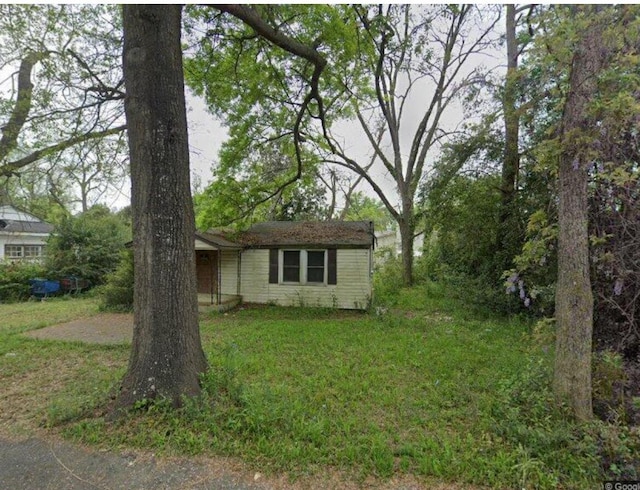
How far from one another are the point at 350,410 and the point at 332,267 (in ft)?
22.6

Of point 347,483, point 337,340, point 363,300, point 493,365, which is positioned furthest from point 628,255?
point 363,300

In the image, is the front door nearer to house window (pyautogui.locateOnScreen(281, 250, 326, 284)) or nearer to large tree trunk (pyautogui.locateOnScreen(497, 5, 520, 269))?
house window (pyautogui.locateOnScreen(281, 250, 326, 284))

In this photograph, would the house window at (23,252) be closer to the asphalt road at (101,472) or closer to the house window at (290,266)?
the house window at (290,266)

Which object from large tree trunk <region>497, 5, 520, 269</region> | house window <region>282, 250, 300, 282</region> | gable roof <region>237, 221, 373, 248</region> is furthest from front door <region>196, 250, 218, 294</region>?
large tree trunk <region>497, 5, 520, 269</region>

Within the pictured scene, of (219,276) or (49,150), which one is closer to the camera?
(49,150)

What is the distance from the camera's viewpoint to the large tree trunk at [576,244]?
2908mm

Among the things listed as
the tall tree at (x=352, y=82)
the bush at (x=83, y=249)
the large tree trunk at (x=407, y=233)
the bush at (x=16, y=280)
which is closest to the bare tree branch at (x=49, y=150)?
the tall tree at (x=352, y=82)

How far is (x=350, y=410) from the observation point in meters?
3.54

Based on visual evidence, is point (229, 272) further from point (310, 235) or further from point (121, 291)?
point (121, 291)

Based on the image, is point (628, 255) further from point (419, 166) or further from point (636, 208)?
point (419, 166)

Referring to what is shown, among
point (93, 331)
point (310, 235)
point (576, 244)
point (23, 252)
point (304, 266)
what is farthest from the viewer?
point (23, 252)

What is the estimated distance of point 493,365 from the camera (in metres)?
4.96

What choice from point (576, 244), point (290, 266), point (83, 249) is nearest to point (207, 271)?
point (290, 266)

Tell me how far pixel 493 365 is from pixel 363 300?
5376 millimetres
